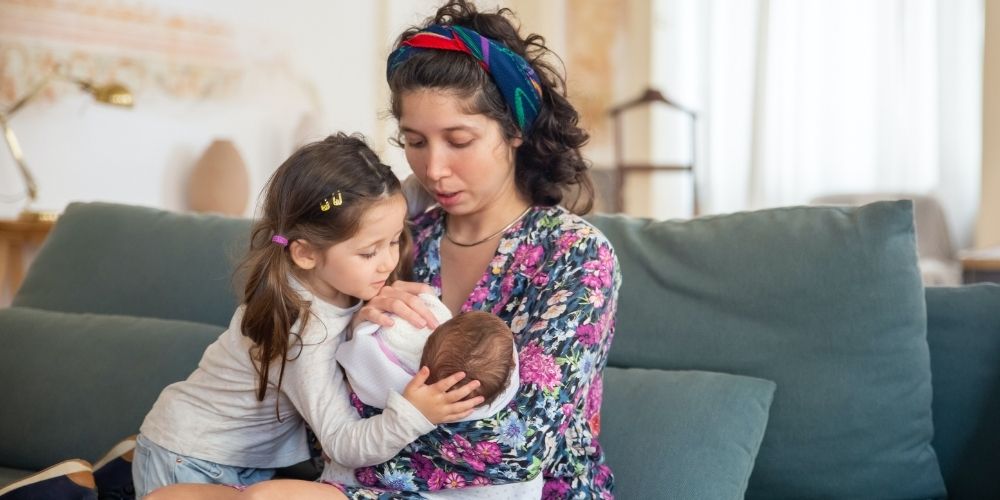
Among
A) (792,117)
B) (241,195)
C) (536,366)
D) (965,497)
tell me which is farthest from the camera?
(792,117)

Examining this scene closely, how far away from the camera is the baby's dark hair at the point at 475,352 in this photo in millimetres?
1397

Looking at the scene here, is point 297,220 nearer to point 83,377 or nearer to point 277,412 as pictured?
point 277,412

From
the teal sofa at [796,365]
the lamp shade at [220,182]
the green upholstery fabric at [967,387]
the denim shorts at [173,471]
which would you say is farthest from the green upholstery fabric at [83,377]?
the lamp shade at [220,182]

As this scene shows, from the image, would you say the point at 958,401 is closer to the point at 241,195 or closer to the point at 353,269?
the point at 353,269

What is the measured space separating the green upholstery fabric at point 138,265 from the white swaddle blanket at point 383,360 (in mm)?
911

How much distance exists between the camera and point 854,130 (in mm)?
5562

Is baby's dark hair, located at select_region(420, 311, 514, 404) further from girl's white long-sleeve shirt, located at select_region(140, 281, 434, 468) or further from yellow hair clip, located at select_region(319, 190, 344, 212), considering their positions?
yellow hair clip, located at select_region(319, 190, 344, 212)

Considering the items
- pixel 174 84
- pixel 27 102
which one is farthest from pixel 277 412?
pixel 174 84

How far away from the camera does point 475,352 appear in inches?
55.1

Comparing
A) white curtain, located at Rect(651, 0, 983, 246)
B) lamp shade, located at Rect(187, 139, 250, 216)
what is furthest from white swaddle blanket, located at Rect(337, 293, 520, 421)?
white curtain, located at Rect(651, 0, 983, 246)

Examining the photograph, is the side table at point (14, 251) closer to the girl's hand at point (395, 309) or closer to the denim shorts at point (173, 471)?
the denim shorts at point (173, 471)

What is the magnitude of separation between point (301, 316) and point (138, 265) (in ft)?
3.52

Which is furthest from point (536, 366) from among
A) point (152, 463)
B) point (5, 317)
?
point (5, 317)

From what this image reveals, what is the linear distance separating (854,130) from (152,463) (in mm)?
4665
